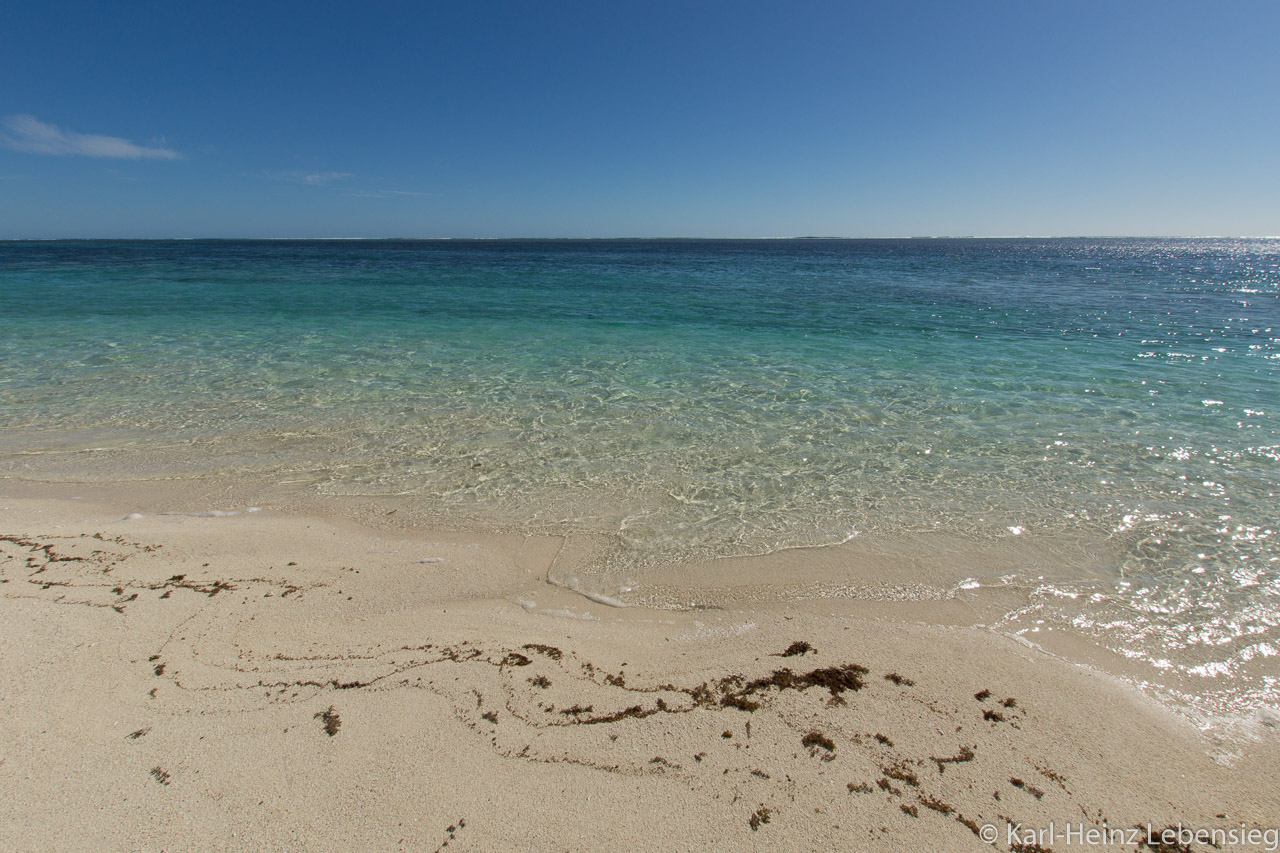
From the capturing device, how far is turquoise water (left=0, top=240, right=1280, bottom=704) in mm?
5312

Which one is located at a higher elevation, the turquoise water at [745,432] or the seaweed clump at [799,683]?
the turquoise water at [745,432]

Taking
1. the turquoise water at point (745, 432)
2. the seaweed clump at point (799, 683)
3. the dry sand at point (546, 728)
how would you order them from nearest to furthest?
the dry sand at point (546, 728) → the seaweed clump at point (799, 683) → the turquoise water at point (745, 432)

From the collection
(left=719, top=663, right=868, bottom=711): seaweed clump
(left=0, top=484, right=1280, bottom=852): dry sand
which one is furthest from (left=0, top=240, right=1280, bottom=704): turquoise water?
(left=719, top=663, right=868, bottom=711): seaweed clump

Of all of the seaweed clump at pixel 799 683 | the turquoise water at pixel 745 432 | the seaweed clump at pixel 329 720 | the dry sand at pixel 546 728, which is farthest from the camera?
the turquoise water at pixel 745 432

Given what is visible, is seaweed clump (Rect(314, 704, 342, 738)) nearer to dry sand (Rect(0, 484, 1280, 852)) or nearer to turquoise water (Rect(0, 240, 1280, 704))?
dry sand (Rect(0, 484, 1280, 852))

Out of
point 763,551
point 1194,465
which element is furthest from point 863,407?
point 763,551

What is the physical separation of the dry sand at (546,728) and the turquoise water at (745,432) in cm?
96

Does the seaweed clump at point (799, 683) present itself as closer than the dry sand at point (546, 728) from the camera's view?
No

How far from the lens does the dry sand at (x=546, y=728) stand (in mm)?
2697

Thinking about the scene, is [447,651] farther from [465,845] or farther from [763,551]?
[763,551]

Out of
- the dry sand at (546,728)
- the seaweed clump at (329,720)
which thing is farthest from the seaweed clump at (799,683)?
the seaweed clump at (329,720)

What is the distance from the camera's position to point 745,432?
27.2 feet

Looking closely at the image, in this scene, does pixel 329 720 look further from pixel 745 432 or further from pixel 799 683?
pixel 745 432

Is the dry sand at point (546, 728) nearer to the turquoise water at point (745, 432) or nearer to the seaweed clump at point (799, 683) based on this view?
the seaweed clump at point (799, 683)
